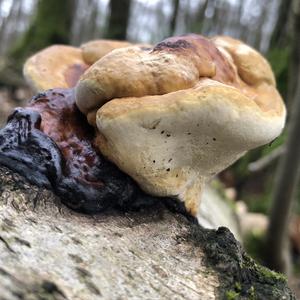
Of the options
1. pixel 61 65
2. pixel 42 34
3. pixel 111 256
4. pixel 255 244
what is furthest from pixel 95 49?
pixel 42 34

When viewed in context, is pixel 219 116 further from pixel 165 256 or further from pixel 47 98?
pixel 47 98

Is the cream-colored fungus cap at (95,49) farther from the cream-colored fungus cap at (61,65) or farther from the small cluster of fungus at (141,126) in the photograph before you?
the small cluster of fungus at (141,126)

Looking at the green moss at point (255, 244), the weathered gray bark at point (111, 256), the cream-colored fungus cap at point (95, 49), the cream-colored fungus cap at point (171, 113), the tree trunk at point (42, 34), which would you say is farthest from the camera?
the tree trunk at point (42, 34)

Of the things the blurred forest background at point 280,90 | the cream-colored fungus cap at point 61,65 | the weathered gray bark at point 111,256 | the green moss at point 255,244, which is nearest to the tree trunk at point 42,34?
the blurred forest background at point 280,90

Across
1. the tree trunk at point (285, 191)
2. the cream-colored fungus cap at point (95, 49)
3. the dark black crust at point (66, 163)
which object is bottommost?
the tree trunk at point (285, 191)

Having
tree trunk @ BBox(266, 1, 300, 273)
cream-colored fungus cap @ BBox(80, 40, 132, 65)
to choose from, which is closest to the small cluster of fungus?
cream-colored fungus cap @ BBox(80, 40, 132, 65)

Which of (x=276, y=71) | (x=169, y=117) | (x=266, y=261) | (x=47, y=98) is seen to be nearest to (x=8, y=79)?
(x=276, y=71)

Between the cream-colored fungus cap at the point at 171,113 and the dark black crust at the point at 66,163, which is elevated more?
the cream-colored fungus cap at the point at 171,113

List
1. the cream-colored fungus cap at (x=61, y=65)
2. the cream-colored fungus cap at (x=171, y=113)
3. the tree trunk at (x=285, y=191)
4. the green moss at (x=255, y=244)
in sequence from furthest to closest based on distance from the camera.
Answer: the green moss at (x=255, y=244) → the tree trunk at (x=285, y=191) → the cream-colored fungus cap at (x=61, y=65) → the cream-colored fungus cap at (x=171, y=113)

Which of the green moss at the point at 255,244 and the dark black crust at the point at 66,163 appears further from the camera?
the green moss at the point at 255,244
